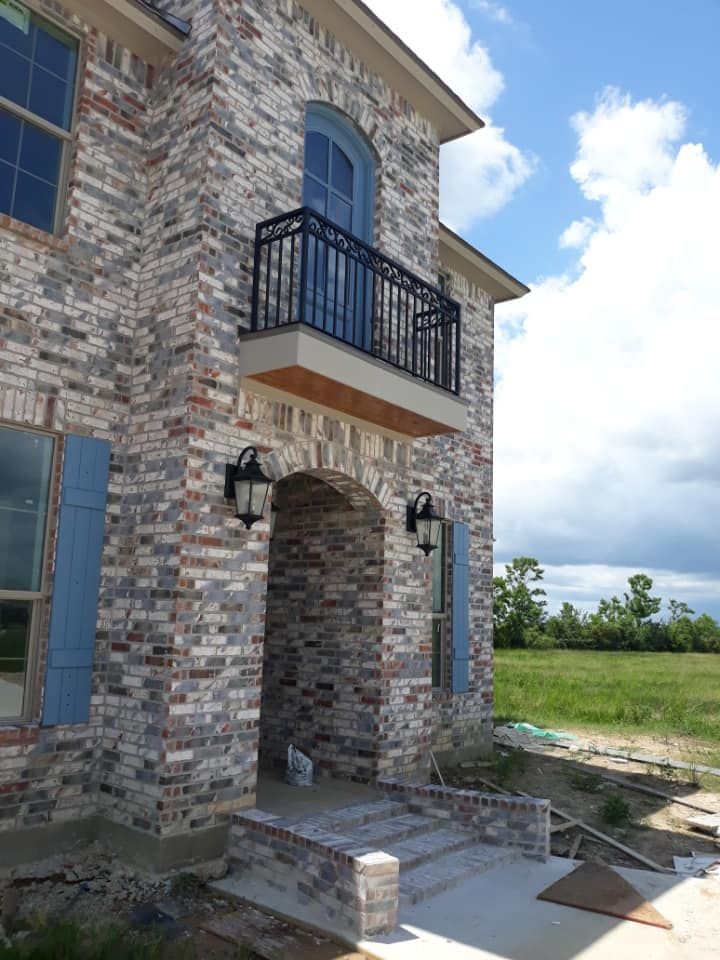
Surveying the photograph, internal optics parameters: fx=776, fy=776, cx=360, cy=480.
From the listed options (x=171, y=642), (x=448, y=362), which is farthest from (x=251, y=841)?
(x=448, y=362)

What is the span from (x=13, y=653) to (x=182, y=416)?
2.10 metres

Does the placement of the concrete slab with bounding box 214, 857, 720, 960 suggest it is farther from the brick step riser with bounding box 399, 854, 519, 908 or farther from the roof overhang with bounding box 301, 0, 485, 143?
the roof overhang with bounding box 301, 0, 485, 143

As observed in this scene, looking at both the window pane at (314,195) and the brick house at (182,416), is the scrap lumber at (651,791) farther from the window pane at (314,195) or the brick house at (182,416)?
the window pane at (314,195)

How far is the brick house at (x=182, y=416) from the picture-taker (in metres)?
5.66

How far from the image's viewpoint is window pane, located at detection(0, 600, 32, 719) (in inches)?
216

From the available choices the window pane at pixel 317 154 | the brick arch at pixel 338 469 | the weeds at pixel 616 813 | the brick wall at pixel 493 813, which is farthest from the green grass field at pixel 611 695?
the window pane at pixel 317 154

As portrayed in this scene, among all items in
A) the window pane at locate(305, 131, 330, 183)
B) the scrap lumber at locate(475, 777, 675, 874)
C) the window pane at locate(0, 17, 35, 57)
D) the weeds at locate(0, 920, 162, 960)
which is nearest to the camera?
the weeds at locate(0, 920, 162, 960)

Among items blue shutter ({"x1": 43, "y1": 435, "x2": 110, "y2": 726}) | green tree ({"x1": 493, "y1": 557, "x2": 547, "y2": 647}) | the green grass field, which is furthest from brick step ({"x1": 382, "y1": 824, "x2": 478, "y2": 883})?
green tree ({"x1": 493, "y1": 557, "x2": 547, "y2": 647})

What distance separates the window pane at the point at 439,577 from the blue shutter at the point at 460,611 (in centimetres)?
15

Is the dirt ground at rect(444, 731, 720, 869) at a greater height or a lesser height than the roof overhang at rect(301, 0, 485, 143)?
lesser

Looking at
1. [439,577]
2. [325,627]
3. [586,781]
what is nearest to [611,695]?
[586,781]

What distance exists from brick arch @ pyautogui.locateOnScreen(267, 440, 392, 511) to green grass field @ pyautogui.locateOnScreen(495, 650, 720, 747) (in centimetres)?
770

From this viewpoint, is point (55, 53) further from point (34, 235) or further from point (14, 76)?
point (34, 235)

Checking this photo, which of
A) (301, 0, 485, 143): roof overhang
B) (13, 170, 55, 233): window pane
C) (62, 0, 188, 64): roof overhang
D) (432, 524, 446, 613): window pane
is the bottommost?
(432, 524, 446, 613): window pane
